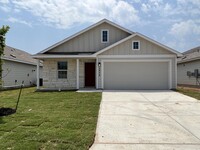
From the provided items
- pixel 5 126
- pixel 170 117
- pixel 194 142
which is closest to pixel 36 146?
pixel 5 126

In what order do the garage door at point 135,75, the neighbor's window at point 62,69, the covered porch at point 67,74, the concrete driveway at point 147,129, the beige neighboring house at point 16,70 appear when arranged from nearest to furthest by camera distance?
the concrete driveway at point 147,129, the garage door at point 135,75, the covered porch at point 67,74, the neighbor's window at point 62,69, the beige neighboring house at point 16,70

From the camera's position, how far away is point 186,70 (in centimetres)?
2323

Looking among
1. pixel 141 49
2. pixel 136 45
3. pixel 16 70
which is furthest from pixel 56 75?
pixel 141 49

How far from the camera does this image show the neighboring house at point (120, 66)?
638 inches

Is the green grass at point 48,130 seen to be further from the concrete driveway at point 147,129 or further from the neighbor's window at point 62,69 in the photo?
the neighbor's window at point 62,69

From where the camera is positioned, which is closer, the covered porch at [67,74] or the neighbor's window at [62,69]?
the covered porch at [67,74]

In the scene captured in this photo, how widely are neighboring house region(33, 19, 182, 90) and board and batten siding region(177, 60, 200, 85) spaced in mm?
5669

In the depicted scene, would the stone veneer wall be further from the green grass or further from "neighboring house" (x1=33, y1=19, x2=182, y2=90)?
the green grass

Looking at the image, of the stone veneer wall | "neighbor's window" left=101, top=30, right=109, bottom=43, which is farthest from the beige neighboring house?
"neighbor's window" left=101, top=30, right=109, bottom=43

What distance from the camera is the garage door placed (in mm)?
16531

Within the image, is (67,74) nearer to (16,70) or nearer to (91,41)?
(91,41)

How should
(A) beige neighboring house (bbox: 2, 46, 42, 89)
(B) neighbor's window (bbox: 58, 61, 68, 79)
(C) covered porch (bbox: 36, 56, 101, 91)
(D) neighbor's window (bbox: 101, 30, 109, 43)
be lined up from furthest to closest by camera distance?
1. (A) beige neighboring house (bbox: 2, 46, 42, 89)
2. (D) neighbor's window (bbox: 101, 30, 109, 43)
3. (B) neighbor's window (bbox: 58, 61, 68, 79)
4. (C) covered porch (bbox: 36, 56, 101, 91)

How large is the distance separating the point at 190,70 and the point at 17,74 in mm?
17819

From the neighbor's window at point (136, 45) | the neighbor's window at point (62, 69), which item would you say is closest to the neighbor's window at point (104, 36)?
the neighbor's window at point (136, 45)
